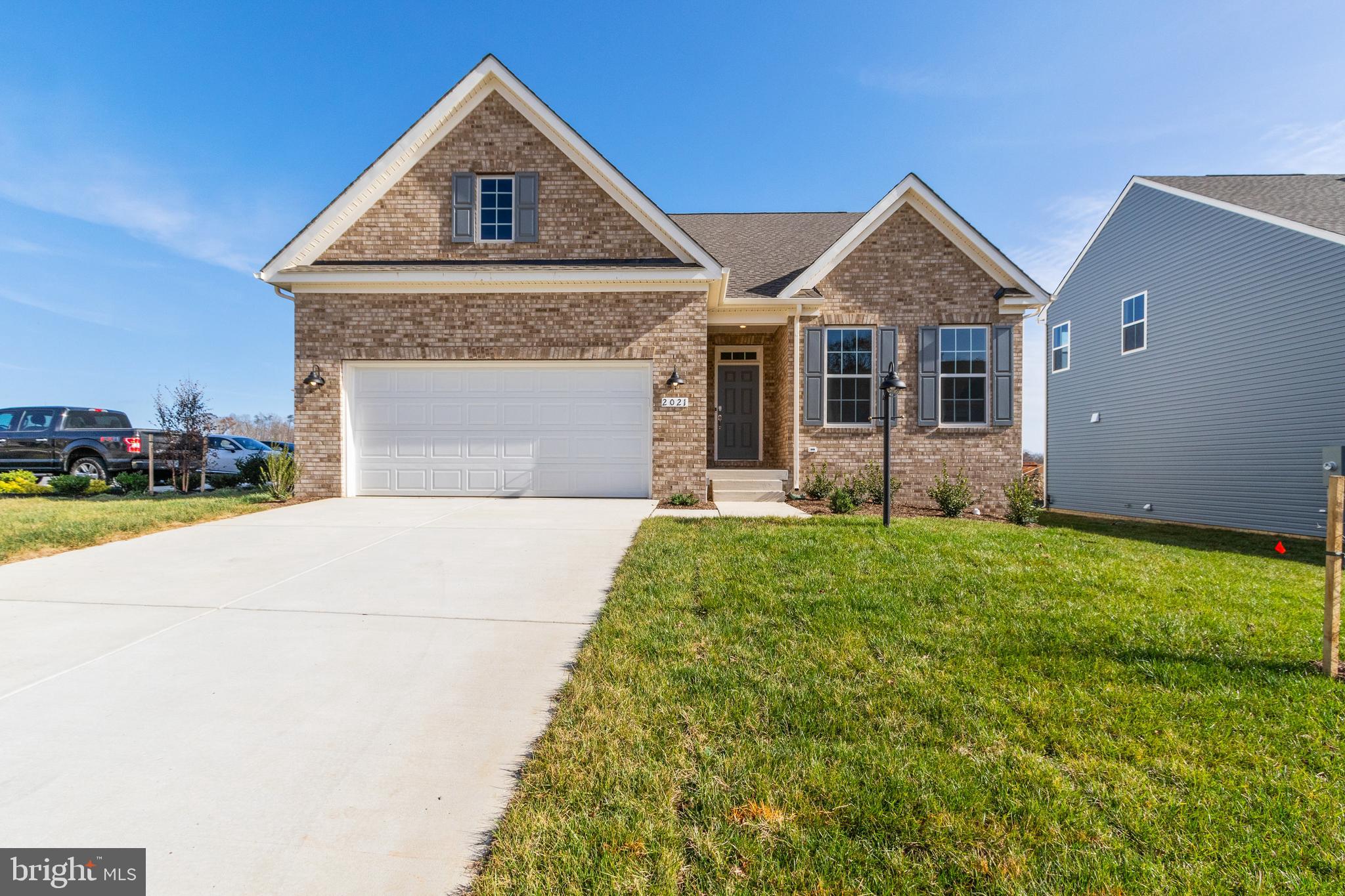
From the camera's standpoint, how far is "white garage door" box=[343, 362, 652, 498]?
999 cm

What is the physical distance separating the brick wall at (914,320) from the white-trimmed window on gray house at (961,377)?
0.21 metres

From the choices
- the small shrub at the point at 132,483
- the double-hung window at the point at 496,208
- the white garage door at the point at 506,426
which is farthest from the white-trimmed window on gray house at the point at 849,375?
the small shrub at the point at 132,483

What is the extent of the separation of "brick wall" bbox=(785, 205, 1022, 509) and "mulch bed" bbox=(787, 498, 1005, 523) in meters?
0.33

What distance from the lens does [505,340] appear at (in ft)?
32.2

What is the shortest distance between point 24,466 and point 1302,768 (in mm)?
19966

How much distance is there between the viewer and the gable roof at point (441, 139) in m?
Answer: 9.76

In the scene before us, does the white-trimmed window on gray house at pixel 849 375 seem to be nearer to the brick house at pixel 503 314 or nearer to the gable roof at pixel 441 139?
the brick house at pixel 503 314

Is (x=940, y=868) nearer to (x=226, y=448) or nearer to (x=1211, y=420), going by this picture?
(x=1211, y=420)

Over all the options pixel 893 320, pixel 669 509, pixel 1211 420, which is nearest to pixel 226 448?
pixel 669 509

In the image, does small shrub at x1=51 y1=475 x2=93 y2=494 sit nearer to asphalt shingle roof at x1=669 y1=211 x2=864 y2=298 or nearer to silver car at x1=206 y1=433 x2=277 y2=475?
silver car at x1=206 y1=433 x2=277 y2=475

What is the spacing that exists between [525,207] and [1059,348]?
16.8 metres

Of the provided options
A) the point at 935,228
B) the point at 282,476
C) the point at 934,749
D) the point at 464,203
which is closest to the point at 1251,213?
the point at 935,228

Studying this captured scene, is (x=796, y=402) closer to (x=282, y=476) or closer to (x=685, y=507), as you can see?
(x=685, y=507)

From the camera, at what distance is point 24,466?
12609mm
